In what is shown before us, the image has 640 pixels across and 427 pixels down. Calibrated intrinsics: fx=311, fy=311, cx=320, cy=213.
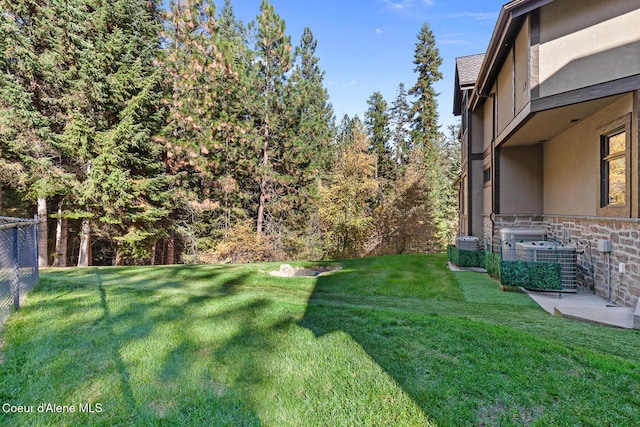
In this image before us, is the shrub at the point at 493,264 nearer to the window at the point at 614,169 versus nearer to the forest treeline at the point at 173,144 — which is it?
the window at the point at 614,169

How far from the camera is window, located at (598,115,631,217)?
206 inches

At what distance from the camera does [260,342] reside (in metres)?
3.42

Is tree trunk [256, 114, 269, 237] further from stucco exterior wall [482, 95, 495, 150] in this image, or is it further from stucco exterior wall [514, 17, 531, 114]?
stucco exterior wall [514, 17, 531, 114]

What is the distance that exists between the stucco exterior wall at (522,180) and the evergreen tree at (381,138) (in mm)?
17093

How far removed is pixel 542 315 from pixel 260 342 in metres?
4.42

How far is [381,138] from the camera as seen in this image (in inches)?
1057

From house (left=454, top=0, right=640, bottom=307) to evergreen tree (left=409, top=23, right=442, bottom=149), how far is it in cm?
1972

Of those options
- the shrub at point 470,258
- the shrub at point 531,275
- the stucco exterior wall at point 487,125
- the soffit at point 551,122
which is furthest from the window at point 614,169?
the stucco exterior wall at point 487,125

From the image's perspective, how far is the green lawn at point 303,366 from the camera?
7.43 ft

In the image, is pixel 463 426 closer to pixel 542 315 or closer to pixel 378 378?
pixel 378 378

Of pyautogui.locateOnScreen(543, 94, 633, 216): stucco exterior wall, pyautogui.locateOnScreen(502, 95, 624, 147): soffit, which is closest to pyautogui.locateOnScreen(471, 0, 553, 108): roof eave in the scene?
pyautogui.locateOnScreen(502, 95, 624, 147): soffit

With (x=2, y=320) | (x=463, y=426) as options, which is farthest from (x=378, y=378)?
(x=2, y=320)

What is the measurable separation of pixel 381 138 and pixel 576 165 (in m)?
20.5

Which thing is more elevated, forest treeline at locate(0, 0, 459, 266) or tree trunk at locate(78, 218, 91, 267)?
forest treeline at locate(0, 0, 459, 266)
